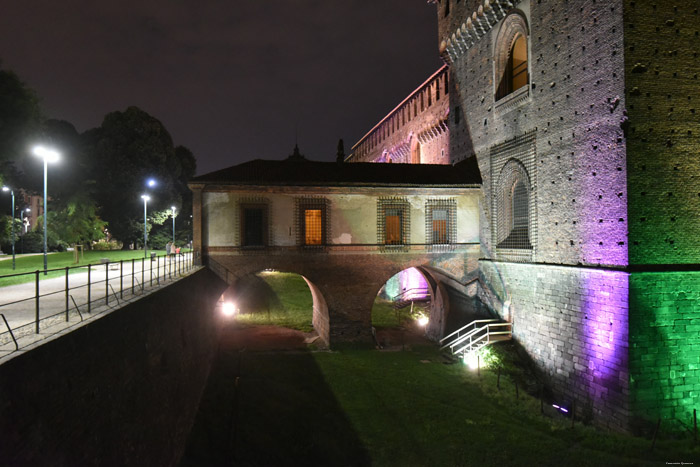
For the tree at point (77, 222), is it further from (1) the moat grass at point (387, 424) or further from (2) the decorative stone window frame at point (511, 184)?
(2) the decorative stone window frame at point (511, 184)

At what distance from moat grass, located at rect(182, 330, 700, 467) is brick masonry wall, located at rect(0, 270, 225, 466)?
1.80 meters

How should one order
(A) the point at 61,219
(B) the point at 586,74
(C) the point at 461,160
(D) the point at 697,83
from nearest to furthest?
(D) the point at 697,83 < (B) the point at 586,74 < (C) the point at 461,160 < (A) the point at 61,219

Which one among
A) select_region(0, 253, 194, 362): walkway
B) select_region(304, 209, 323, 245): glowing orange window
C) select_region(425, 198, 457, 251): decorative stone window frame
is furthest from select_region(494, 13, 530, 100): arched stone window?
select_region(0, 253, 194, 362): walkway

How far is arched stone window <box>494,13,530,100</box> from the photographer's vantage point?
18516 mm

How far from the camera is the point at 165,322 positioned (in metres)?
10.1

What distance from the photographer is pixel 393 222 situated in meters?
20.2

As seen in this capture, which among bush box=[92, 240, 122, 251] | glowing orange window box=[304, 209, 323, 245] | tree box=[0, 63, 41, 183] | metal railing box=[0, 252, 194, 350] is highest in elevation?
tree box=[0, 63, 41, 183]

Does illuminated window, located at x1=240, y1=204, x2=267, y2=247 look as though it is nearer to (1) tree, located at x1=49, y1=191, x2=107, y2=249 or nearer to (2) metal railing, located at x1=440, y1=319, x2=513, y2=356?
(2) metal railing, located at x1=440, y1=319, x2=513, y2=356

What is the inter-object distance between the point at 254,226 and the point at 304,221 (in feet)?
7.53

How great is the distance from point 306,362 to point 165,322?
353 inches

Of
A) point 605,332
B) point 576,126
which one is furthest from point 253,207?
point 605,332

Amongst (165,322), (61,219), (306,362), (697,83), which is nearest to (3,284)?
(165,322)

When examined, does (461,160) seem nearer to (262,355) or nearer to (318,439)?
(262,355)

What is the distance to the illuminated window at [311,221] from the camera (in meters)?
19.3
